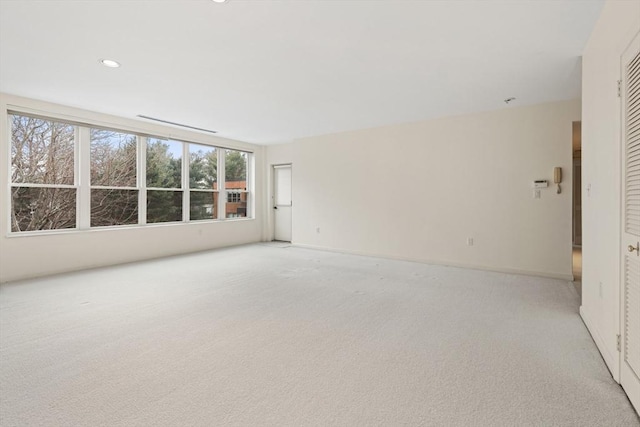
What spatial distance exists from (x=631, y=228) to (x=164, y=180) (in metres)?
6.54

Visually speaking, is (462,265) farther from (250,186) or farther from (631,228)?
(250,186)

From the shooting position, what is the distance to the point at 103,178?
523cm

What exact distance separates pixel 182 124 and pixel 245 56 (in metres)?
3.22

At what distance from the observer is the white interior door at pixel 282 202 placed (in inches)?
316

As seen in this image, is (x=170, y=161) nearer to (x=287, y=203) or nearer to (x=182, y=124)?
(x=182, y=124)

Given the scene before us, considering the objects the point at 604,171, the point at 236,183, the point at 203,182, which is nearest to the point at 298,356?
the point at 604,171

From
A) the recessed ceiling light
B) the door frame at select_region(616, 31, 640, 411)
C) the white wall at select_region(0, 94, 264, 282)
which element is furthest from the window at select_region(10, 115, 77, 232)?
the door frame at select_region(616, 31, 640, 411)

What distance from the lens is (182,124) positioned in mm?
5762

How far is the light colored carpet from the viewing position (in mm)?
1631

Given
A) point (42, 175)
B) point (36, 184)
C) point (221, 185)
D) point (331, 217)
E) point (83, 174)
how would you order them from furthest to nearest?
point (221, 185) < point (331, 217) < point (83, 174) < point (42, 175) < point (36, 184)

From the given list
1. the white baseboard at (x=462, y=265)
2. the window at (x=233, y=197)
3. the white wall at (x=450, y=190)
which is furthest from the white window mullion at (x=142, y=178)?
the white baseboard at (x=462, y=265)

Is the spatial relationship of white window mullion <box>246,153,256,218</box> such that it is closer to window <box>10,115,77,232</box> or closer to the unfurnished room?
the unfurnished room

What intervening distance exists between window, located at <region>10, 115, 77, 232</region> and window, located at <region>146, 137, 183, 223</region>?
3.89 ft

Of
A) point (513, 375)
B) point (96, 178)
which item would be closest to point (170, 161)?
point (96, 178)
